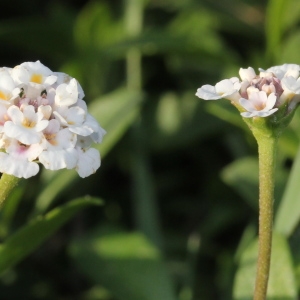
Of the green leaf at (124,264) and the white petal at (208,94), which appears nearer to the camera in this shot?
the white petal at (208,94)

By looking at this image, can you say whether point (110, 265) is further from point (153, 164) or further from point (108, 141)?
point (153, 164)

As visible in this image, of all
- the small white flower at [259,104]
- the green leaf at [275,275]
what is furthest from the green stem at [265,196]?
the green leaf at [275,275]

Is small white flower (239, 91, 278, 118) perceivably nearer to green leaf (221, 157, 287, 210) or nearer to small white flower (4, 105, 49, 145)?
small white flower (4, 105, 49, 145)

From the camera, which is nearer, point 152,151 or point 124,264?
point 124,264

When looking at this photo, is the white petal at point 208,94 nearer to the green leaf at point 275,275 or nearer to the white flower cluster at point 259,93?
the white flower cluster at point 259,93

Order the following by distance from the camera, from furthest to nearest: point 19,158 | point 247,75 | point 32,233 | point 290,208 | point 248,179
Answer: point 248,179 → point 290,208 → point 32,233 → point 247,75 → point 19,158

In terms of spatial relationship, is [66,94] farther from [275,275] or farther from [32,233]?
[275,275]

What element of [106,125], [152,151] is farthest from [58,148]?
[152,151]
